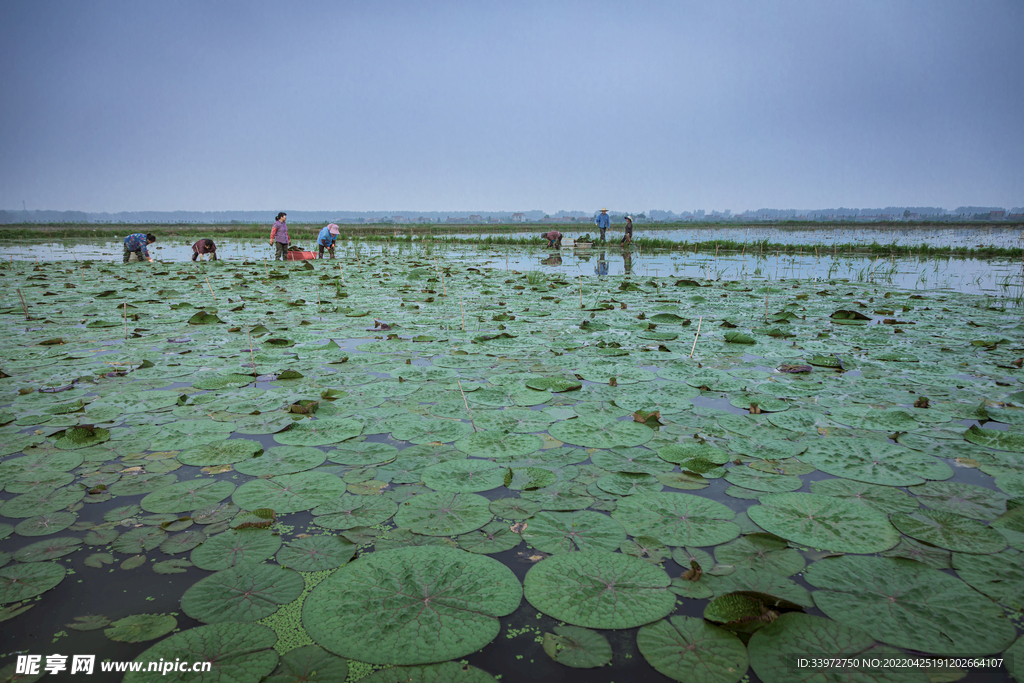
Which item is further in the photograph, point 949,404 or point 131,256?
point 131,256

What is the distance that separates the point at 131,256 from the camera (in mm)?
18031

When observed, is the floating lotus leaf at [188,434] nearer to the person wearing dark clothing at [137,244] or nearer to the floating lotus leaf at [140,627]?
the floating lotus leaf at [140,627]

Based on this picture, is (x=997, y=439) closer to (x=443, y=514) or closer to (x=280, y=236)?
(x=443, y=514)

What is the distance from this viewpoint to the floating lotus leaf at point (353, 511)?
2.30 m

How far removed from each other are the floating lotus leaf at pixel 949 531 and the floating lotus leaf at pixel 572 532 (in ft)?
4.24

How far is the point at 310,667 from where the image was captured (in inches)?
59.8

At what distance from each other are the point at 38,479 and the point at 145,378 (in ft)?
6.38

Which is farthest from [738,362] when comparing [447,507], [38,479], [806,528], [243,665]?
[38,479]

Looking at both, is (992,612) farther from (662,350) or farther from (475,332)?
(475,332)

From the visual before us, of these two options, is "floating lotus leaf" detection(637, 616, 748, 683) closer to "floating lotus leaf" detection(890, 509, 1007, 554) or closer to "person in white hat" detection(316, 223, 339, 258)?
"floating lotus leaf" detection(890, 509, 1007, 554)

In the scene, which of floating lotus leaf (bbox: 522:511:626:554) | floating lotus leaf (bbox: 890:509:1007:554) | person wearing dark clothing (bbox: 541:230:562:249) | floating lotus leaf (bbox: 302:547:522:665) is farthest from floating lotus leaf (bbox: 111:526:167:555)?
person wearing dark clothing (bbox: 541:230:562:249)

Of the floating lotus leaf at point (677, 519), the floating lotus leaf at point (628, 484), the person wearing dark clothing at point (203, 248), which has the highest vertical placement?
the person wearing dark clothing at point (203, 248)

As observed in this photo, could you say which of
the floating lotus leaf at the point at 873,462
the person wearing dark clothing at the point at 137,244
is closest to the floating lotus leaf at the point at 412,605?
the floating lotus leaf at the point at 873,462

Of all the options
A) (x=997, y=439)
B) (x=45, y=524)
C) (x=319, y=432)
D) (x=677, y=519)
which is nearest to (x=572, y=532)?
(x=677, y=519)
